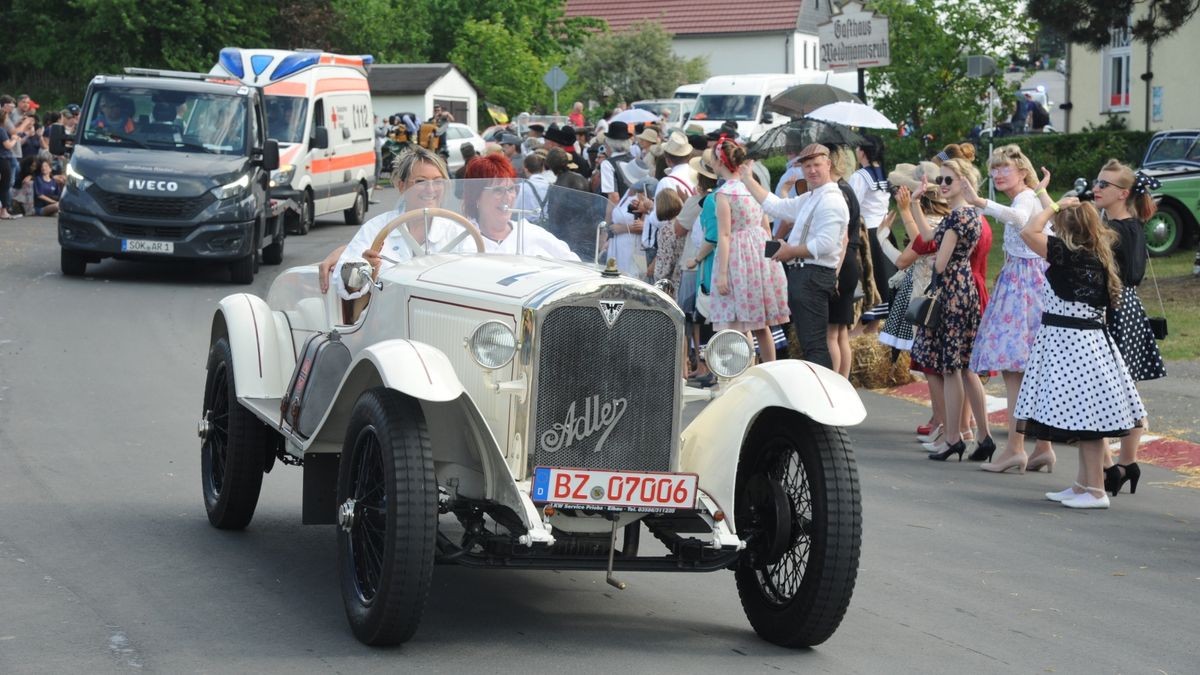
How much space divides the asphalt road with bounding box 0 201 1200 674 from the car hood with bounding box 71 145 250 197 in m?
7.75

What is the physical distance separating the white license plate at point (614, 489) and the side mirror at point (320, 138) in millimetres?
19144

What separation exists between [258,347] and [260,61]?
18293 millimetres

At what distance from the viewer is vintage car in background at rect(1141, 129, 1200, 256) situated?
75.6ft

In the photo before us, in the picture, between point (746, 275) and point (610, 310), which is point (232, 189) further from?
point (610, 310)

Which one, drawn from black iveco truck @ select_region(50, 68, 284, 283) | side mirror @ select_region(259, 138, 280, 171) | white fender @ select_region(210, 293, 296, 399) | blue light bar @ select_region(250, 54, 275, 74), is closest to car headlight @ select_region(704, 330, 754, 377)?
white fender @ select_region(210, 293, 296, 399)

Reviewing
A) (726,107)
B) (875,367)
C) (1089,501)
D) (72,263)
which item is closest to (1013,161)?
(1089,501)

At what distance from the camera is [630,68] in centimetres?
A: 6153

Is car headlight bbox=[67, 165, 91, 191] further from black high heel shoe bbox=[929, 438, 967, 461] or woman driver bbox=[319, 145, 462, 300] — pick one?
woman driver bbox=[319, 145, 462, 300]

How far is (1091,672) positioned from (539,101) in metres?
53.7

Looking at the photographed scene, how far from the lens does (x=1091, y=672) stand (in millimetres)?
6051

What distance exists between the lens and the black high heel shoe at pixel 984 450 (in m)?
10.7

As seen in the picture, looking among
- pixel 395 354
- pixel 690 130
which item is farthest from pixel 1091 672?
pixel 690 130

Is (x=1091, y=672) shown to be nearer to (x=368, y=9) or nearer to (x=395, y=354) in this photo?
(x=395, y=354)

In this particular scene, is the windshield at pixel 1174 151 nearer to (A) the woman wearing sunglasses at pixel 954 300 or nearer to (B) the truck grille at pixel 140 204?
(B) the truck grille at pixel 140 204
